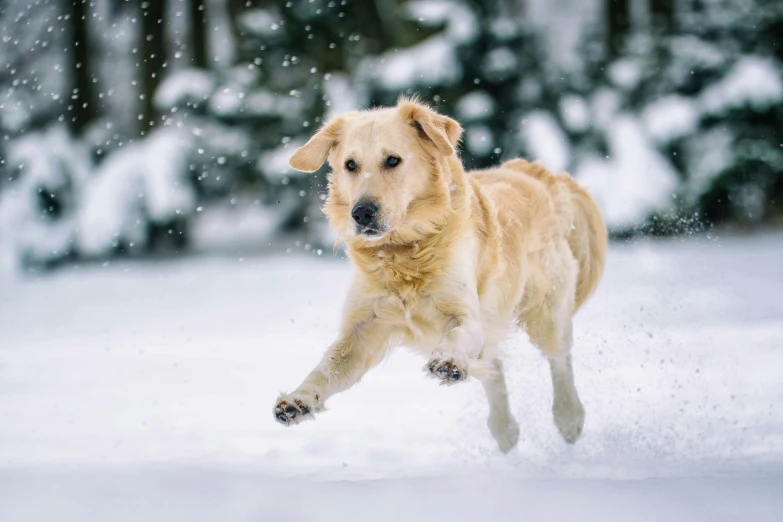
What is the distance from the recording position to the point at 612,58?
11.8 m

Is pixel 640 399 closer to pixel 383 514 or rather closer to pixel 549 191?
pixel 549 191

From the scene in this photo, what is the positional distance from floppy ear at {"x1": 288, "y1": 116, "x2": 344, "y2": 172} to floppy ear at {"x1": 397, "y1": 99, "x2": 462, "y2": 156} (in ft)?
0.98

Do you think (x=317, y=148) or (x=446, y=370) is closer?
(x=446, y=370)

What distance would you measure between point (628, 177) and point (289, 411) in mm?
8491

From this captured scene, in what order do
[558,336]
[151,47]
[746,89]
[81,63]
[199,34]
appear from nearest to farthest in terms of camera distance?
[558,336] < [746,89] < [199,34] < [151,47] < [81,63]

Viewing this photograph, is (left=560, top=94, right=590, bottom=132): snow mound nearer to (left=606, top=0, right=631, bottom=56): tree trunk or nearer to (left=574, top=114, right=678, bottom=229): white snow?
(left=574, top=114, right=678, bottom=229): white snow

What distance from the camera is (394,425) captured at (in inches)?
175

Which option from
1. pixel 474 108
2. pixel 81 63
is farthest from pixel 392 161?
pixel 81 63

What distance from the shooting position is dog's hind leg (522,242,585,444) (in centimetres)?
434

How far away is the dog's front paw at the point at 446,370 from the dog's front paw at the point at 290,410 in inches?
17.6

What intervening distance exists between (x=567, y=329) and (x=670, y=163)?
7233 millimetres

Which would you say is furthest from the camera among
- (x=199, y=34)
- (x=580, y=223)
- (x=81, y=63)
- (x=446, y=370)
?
(x=81, y=63)

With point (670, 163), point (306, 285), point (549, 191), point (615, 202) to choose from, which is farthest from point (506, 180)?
point (670, 163)

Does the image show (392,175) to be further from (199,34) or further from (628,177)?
(199,34)
